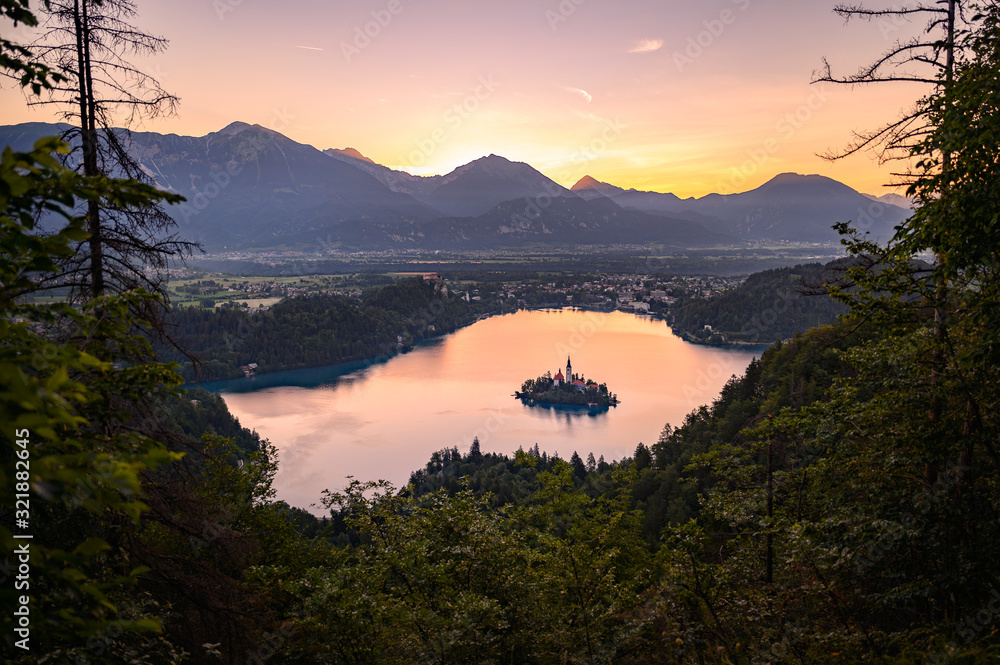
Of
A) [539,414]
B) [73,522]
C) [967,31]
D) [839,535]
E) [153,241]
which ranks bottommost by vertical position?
[539,414]

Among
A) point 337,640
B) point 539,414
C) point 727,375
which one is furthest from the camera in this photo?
point 727,375

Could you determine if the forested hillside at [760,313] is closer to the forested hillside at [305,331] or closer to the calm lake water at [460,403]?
the calm lake water at [460,403]

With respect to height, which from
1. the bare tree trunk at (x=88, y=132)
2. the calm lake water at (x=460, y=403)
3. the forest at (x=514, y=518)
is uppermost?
the bare tree trunk at (x=88, y=132)

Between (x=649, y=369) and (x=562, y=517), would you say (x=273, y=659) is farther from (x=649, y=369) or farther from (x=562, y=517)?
(x=649, y=369)

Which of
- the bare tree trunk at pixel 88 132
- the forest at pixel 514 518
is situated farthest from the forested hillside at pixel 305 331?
the forest at pixel 514 518

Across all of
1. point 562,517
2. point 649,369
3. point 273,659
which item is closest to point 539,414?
point 649,369

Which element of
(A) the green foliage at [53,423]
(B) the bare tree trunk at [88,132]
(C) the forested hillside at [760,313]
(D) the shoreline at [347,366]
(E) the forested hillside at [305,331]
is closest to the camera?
(A) the green foliage at [53,423]
